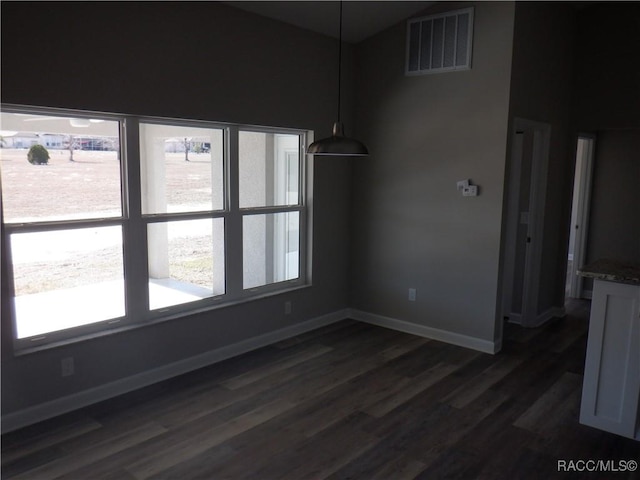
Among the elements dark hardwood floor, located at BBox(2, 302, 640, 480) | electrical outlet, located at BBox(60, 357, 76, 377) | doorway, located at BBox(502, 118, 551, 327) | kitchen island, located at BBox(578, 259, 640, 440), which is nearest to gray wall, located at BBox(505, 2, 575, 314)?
doorway, located at BBox(502, 118, 551, 327)

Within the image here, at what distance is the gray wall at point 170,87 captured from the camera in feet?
10.4

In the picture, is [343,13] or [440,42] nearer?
[343,13]

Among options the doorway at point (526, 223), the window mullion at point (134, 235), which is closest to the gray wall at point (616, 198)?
the doorway at point (526, 223)

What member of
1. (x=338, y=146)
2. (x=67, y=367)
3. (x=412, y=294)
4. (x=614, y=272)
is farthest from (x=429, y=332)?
(x=67, y=367)

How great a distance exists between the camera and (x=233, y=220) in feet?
14.9

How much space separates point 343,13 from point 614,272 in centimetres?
312

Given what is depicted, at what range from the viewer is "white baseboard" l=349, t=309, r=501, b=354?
4.79m

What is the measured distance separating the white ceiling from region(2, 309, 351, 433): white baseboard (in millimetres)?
2877

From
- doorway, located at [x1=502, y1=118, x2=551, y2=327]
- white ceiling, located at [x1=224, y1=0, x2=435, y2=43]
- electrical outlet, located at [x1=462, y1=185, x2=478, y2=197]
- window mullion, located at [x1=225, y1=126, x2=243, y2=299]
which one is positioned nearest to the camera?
white ceiling, located at [x1=224, y1=0, x2=435, y2=43]

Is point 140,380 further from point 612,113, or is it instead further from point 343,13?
point 612,113

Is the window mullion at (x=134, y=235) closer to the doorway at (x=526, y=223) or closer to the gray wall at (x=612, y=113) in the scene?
the doorway at (x=526, y=223)

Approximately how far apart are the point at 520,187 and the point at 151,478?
4.29 m

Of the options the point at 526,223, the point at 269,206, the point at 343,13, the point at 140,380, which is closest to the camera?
the point at 140,380

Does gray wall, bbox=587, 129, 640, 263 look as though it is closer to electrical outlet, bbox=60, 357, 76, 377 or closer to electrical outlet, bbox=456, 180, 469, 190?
electrical outlet, bbox=456, 180, 469, 190
